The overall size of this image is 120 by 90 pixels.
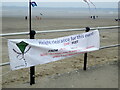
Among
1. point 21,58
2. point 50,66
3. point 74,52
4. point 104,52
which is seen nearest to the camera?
point 21,58

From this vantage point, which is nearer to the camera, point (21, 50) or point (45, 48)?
point (21, 50)

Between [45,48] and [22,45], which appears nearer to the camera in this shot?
[22,45]

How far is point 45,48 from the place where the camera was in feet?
13.8

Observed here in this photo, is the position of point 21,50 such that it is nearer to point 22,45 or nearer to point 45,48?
point 22,45

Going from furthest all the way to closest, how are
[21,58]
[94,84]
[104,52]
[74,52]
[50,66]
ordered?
[104,52], [50,66], [74,52], [94,84], [21,58]

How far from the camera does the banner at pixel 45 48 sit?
3.89 meters

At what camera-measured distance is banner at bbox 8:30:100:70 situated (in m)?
3.89

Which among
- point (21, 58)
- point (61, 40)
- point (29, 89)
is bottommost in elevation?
point (29, 89)

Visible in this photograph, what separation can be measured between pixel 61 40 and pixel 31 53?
77 centimetres

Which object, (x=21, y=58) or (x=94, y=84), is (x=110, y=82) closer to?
(x=94, y=84)

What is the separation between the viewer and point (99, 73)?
16.0 feet

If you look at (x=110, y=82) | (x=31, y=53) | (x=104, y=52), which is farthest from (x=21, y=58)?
(x=104, y=52)

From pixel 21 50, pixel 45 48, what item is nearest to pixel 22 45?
pixel 21 50

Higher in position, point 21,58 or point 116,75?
point 21,58
